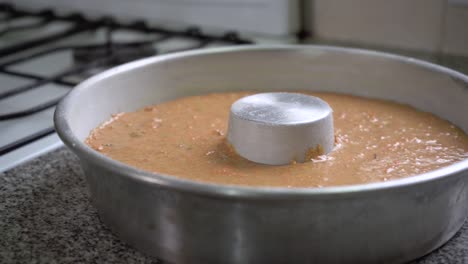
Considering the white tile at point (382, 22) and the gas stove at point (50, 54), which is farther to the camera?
the white tile at point (382, 22)

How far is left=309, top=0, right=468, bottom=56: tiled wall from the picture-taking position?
1157 mm

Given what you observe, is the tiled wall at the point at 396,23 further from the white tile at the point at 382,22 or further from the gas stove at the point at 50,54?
the gas stove at the point at 50,54

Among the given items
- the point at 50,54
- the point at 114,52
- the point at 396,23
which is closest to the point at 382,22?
the point at 396,23

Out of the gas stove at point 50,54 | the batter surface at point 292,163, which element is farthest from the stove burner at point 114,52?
the batter surface at point 292,163

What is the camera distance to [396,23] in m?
1.22

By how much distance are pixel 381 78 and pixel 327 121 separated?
0.81 feet

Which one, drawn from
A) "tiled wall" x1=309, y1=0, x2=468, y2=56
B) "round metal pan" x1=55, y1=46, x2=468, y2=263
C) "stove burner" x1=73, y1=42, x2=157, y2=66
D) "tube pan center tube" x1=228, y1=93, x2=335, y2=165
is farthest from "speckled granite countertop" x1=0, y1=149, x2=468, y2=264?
"tiled wall" x1=309, y1=0, x2=468, y2=56

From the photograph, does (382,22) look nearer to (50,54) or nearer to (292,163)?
(292,163)

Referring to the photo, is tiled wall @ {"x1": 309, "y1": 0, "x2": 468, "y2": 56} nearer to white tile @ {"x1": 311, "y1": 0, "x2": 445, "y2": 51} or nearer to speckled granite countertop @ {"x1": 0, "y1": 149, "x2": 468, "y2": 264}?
white tile @ {"x1": 311, "y1": 0, "x2": 445, "y2": 51}

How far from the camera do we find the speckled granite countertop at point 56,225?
0.66 meters

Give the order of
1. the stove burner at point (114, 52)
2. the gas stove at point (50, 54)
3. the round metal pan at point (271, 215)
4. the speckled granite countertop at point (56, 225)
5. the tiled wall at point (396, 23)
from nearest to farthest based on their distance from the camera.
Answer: the round metal pan at point (271, 215) → the speckled granite countertop at point (56, 225) → the gas stove at point (50, 54) → the tiled wall at point (396, 23) → the stove burner at point (114, 52)

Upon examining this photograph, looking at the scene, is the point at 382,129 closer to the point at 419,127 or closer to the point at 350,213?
the point at 419,127

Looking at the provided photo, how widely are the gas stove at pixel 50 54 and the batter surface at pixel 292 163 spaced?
14 centimetres

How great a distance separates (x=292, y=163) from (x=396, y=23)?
1.87 feet
